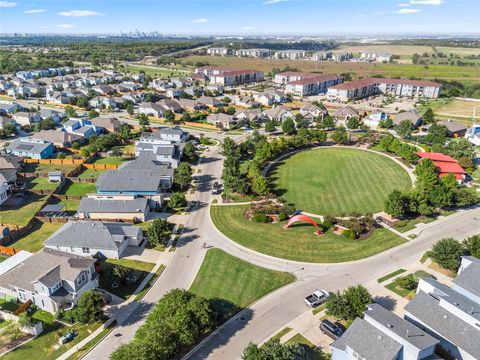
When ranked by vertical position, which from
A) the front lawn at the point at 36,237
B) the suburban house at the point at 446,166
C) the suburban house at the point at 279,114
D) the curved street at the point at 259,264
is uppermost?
the suburban house at the point at 279,114

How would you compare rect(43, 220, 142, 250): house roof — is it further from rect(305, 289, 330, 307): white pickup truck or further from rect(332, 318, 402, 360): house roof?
rect(332, 318, 402, 360): house roof

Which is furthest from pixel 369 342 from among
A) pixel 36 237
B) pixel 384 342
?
pixel 36 237

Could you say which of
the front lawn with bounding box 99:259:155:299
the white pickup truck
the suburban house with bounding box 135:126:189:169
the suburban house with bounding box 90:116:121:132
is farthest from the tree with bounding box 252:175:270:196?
the suburban house with bounding box 90:116:121:132

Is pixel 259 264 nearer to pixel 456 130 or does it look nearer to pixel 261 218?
pixel 261 218

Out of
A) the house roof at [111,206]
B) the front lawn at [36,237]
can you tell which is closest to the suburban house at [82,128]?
the house roof at [111,206]

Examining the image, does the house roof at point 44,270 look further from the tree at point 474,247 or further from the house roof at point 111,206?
the tree at point 474,247

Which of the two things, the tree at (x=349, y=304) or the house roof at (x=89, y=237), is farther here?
the house roof at (x=89, y=237)
